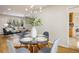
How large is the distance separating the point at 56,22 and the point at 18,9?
2.26 ft

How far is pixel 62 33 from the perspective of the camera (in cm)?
265

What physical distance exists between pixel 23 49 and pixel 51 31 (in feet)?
1.86

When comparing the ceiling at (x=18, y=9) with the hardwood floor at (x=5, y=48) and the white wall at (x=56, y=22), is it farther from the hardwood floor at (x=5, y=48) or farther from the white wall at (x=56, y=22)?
the hardwood floor at (x=5, y=48)

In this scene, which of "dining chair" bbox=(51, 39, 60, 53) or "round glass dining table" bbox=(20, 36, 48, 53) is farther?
"round glass dining table" bbox=(20, 36, 48, 53)

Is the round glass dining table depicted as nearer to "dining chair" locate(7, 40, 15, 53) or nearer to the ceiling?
"dining chair" locate(7, 40, 15, 53)


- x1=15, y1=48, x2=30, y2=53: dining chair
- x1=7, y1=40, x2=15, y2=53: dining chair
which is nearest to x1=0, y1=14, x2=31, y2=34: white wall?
x1=7, y1=40, x2=15, y2=53: dining chair

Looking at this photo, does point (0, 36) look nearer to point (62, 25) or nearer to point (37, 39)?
point (37, 39)

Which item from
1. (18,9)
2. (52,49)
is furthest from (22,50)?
(18,9)

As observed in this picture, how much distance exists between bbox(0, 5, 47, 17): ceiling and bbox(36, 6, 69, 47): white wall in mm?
135

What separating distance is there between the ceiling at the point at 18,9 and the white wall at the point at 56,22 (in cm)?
13

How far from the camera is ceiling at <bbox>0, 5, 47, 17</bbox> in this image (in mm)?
2486

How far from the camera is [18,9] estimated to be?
2.58 meters
